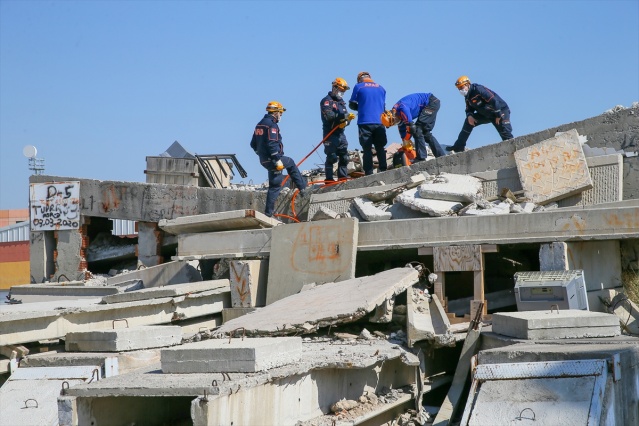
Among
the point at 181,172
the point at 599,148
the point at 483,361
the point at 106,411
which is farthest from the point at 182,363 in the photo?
the point at 181,172

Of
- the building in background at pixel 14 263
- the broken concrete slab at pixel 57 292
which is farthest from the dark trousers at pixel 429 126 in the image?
the building in background at pixel 14 263

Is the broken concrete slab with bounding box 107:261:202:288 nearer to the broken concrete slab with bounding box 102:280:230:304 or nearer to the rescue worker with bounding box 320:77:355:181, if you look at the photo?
the broken concrete slab with bounding box 102:280:230:304

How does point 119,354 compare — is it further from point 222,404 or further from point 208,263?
point 208,263

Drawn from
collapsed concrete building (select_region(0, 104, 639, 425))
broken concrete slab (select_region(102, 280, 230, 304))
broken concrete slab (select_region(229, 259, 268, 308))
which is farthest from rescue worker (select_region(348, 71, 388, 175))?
broken concrete slab (select_region(102, 280, 230, 304))

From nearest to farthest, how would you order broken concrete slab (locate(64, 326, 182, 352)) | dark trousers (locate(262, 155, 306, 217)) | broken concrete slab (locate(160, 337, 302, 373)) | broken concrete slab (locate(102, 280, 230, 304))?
broken concrete slab (locate(160, 337, 302, 373)), broken concrete slab (locate(64, 326, 182, 352)), broken concrete slab (locate(102, 280, 230, 304)), dark trousers (locate(262, 155, 306, 217))

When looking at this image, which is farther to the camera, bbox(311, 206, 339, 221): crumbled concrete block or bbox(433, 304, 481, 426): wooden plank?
bbox(311, 206, 339, 221): crumbled concrete block

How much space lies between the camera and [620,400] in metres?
6.81

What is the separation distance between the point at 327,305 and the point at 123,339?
2.19 meters

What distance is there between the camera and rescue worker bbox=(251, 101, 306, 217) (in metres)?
13.1

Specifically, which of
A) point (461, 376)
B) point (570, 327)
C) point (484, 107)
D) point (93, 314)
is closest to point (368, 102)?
point (484, 107)

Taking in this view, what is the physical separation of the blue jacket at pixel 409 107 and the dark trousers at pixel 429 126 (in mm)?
69

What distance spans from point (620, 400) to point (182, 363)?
3285mm

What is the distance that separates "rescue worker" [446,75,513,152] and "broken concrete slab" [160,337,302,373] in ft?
24.3

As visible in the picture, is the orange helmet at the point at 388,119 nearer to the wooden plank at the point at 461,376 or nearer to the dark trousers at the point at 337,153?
the dark trousers at the point at 337,153
